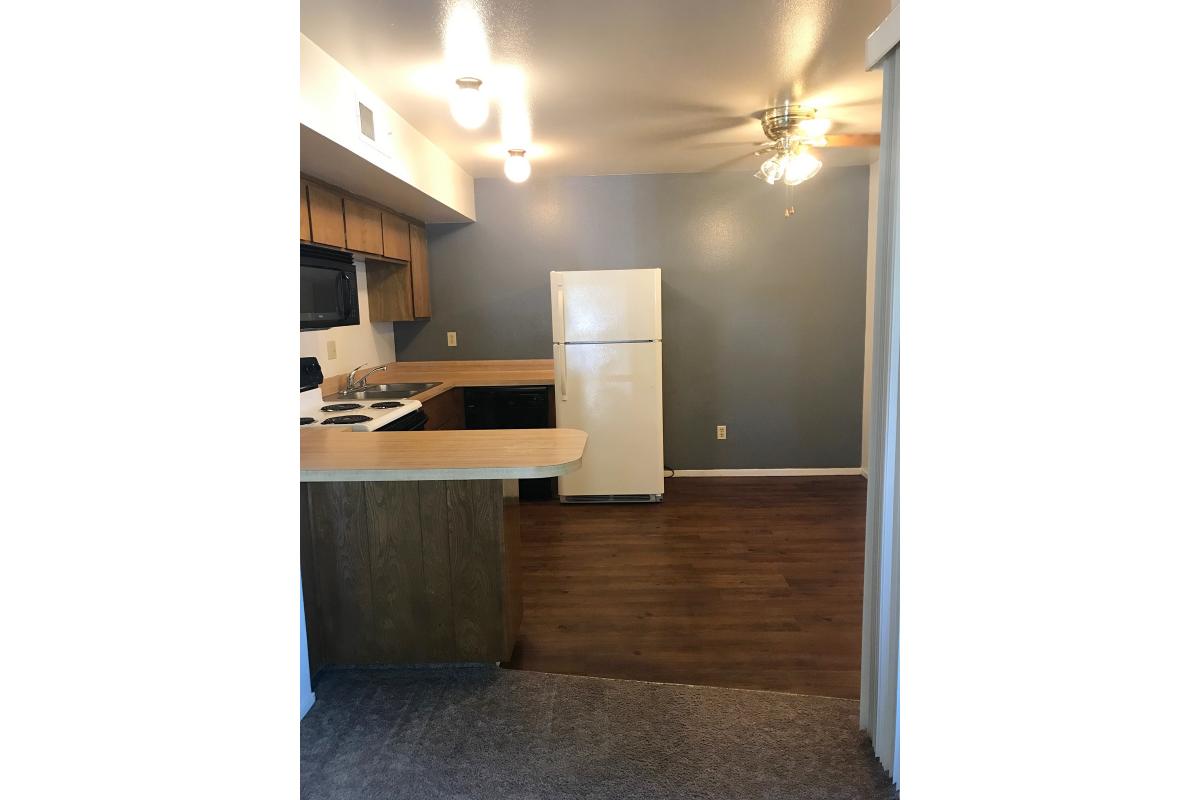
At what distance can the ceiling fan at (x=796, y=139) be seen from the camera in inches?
116

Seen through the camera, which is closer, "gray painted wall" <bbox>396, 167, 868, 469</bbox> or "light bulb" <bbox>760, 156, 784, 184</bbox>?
"light bulb" <bbox>760, 156, 784, 184</bbox>

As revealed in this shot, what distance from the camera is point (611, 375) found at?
4.21 m

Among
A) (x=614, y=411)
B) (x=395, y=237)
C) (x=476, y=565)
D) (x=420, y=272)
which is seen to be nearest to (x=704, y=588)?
(x=476, y=565)

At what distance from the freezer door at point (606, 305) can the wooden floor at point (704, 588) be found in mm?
1117

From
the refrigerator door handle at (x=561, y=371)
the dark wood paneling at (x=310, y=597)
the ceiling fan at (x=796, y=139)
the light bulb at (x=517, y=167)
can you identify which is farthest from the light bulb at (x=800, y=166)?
the dark wood paneling at (x=310, y=597)

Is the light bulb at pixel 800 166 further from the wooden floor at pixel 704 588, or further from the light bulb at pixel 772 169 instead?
the wooden floor at pixel 704 588

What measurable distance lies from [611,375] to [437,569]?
7.24 feet

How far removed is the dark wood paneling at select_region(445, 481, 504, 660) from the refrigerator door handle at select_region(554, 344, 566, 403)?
2.04 metres

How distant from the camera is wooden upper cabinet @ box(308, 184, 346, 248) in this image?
2.80m

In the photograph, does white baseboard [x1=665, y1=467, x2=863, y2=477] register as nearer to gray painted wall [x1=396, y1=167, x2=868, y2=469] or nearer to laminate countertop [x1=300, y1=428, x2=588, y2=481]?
gray painted wall [x1=396, y1=167, x2=868, y2=469]

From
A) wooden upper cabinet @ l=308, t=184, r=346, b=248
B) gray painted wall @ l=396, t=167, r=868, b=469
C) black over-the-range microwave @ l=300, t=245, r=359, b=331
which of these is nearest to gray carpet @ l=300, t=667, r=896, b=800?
black over-the-range microwave @ l=300, t=245, r=359, b=331

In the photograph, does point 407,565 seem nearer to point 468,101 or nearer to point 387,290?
point 468,101
